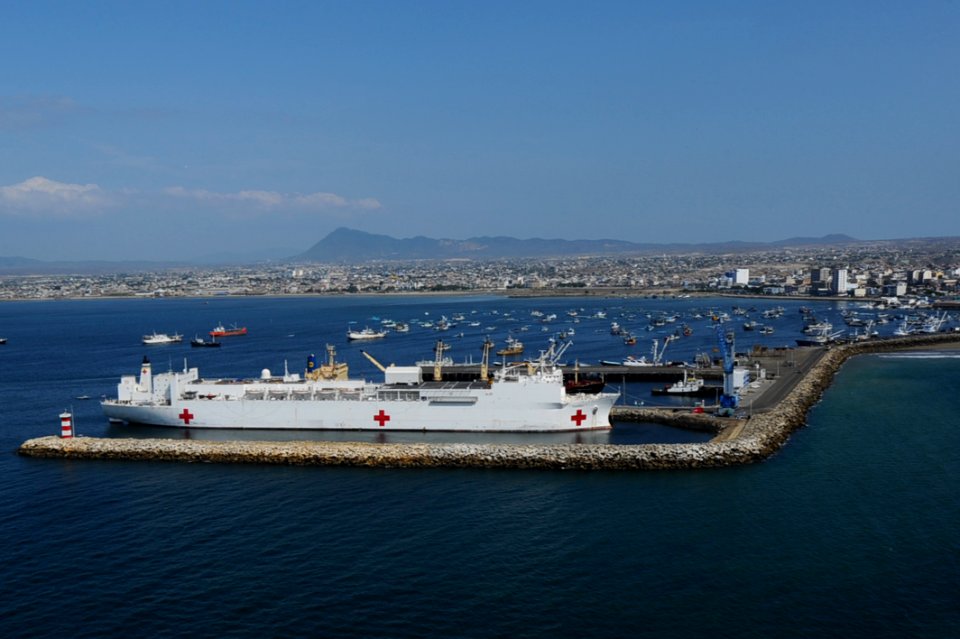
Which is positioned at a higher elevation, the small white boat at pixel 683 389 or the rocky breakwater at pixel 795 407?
the rocky breakwater at pixel 795 407

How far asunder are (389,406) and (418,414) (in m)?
0.83

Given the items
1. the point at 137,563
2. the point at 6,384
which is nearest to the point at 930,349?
the point at 137,563

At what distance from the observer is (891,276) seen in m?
103

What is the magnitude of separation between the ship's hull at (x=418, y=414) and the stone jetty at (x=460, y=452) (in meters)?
2.56

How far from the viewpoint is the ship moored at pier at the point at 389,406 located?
21.8 metres

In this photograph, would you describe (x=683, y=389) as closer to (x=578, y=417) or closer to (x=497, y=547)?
(x=578, y=417)

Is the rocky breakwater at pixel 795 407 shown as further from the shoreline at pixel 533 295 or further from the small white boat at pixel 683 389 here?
the shoreline at pixel 533 295

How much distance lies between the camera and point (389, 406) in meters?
22.1

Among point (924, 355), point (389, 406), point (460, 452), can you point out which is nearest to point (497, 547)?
point (460, 452)

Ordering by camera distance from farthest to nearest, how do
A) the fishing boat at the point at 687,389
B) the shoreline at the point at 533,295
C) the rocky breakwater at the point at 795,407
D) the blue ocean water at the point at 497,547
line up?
the shoreline at the point at 533,295 < the fishing boat at the point at 687,389 < the rocky breakwater at the point at 795,407 < the blue ocean water at the point at 497,547

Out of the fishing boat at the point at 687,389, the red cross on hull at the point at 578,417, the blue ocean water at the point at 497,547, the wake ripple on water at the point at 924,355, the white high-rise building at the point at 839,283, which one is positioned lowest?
the blue ocean water at the point at 497,547

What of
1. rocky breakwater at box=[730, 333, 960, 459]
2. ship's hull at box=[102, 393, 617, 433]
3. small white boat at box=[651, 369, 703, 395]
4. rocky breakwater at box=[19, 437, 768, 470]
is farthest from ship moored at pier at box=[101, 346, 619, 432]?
small white boat at box=[651, 369, 703, 395]

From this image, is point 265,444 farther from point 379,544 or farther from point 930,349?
point 930,349

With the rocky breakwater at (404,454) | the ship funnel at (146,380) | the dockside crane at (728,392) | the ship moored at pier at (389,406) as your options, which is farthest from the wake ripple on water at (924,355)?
the ship funnel at (146,380)
